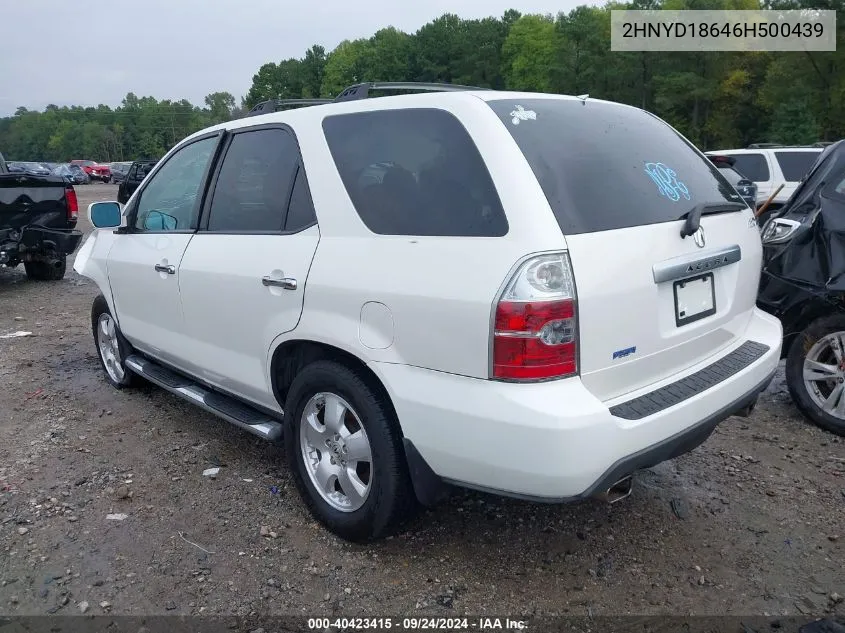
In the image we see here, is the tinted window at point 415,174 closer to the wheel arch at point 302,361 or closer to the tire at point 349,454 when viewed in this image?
the wheel arch at point 302,361

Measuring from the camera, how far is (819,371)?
13.4 ft

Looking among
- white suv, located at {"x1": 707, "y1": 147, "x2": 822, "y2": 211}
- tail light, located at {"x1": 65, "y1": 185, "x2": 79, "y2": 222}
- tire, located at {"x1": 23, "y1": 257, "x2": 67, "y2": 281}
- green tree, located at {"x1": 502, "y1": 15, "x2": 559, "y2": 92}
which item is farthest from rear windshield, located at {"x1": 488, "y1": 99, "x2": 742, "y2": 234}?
green tree, located at {"x1": 502, "y1": 15, "x2": 559, "y2": 92}

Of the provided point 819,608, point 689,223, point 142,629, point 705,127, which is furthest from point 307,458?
point 705,127

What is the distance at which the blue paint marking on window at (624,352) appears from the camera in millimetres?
2377

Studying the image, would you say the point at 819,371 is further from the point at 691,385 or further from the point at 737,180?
the point at 737,180

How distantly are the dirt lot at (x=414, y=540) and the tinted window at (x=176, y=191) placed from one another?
4.32 ft

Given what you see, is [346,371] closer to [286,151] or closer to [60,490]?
[286,151]

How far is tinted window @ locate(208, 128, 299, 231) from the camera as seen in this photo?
3.17 meters

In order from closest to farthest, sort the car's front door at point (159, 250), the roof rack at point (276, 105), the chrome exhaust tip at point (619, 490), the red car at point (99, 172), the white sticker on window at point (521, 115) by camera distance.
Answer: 1. the chrome exhaust tip at point (619, 490)
2. the white sticker on window at point (521, 115)
3. the roof rack at point (276, 105)
4. the car's front door at point (159, 250)
5. the red car at point (99, 172)

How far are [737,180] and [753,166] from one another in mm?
2219

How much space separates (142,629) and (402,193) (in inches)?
73.9

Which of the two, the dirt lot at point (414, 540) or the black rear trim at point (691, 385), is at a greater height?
the black rear trim at point (691, 385)

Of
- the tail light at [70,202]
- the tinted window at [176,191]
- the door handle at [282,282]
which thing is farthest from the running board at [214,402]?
the tail light at [70,202]

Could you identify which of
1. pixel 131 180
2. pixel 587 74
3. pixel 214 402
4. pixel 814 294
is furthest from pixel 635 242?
pixel 587 74
